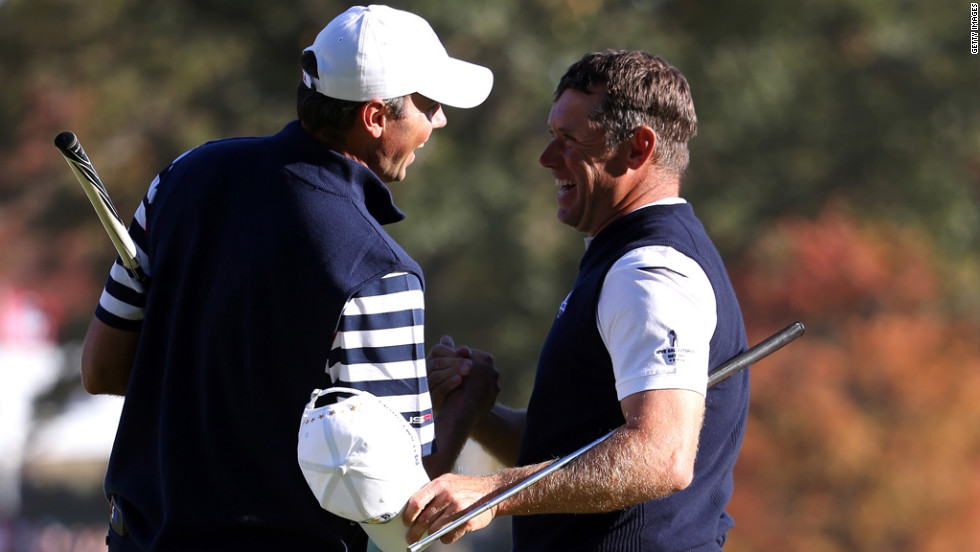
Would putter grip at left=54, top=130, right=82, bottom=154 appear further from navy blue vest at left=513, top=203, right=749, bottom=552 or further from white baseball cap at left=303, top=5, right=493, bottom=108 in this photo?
navy blue vest at left=513, top=203, right=749, bottom=552

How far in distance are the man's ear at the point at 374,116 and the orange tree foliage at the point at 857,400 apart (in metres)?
10.9

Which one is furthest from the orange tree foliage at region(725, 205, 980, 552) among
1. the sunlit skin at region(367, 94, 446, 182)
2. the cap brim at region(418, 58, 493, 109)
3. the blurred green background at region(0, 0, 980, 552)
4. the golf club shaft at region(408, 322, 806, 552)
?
the sunlit skin at region(367, 94, 446, 182)

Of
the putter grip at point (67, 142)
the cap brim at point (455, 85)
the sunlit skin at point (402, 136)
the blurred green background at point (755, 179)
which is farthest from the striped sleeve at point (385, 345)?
the blurred green background at point (755, 179)

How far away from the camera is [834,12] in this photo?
1413 cm

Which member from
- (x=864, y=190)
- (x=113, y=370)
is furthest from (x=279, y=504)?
(x=864, y=190)

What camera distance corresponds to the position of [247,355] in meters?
2.69

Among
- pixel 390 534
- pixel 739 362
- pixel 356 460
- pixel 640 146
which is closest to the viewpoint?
pixel 356 460

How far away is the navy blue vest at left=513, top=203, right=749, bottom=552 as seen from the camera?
9.69 feet

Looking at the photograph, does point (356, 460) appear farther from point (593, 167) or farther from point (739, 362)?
point (593, 167)

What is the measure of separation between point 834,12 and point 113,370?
1265 cm

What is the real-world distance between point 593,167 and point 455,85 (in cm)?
51

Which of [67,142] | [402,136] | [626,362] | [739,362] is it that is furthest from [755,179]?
[67,142]

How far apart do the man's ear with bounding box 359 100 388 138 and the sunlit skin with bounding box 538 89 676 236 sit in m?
0.59

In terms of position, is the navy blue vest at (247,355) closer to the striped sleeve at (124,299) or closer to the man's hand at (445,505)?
the striped sleeve at (124,299)
